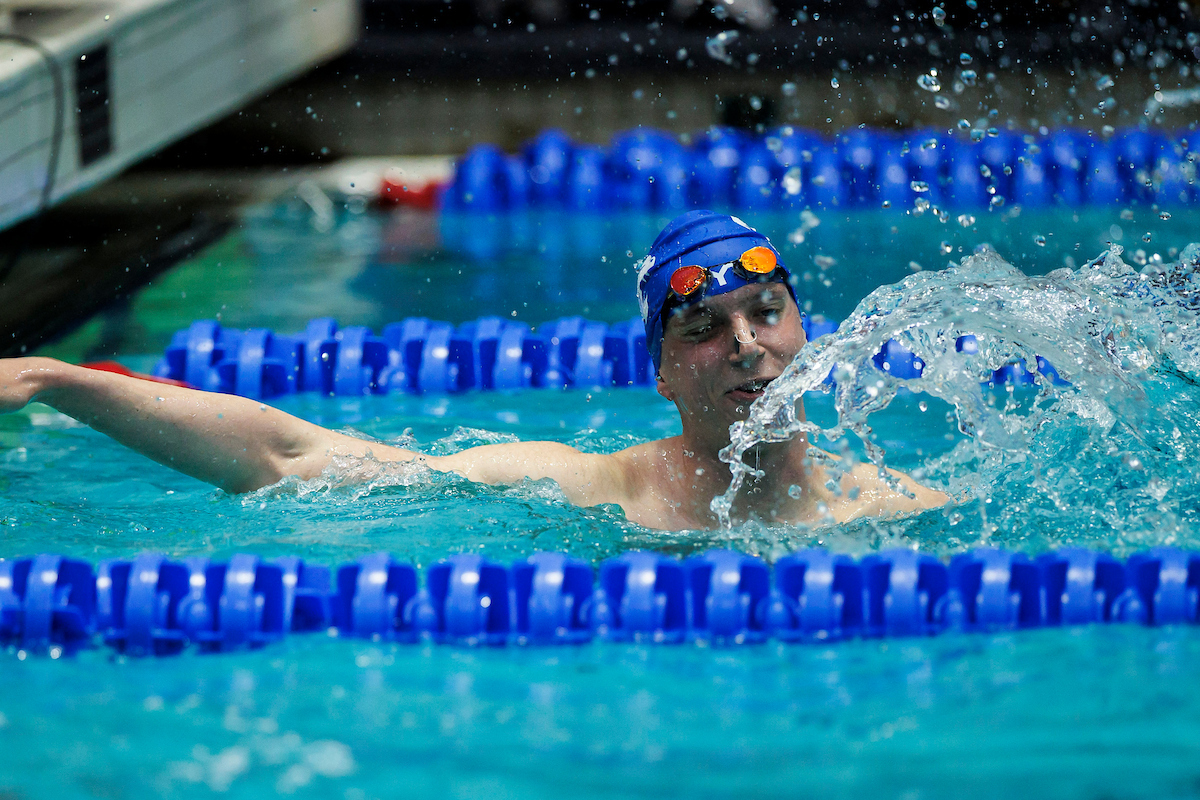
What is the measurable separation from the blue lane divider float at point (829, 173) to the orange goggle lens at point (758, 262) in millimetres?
4371

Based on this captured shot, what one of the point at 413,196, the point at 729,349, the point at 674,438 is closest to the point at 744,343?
the point at 729,349

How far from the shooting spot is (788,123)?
28.6 ft

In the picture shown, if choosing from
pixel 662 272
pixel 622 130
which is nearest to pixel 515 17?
pixel 622 130

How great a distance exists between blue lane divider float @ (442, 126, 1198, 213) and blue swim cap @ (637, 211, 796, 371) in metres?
4.24

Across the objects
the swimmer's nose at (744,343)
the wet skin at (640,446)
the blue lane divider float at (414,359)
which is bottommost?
the wet skin at (640,446)

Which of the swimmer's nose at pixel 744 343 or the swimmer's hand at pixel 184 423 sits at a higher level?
the swimmer's nose at pixel 744 343

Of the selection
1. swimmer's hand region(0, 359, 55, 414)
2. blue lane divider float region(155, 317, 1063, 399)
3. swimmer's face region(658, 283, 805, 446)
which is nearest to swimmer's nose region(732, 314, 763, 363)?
swimmer's face region(658, 283, 805, 446)

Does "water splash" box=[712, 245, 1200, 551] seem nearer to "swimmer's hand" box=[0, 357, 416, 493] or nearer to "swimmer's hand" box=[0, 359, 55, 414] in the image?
"swimmer's hand" box=[0, 357, 416, 493]

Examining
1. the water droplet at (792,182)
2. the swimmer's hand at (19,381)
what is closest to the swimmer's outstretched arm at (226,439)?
the swimmer's hand at (19,381)

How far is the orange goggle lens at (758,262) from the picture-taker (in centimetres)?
280

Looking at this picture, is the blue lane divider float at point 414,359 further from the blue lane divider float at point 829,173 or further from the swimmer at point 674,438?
the blue lane divider float at point 829,173

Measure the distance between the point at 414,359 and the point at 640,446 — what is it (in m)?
1.82

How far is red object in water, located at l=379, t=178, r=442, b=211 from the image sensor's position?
7.72 meters

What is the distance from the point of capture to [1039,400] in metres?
3.17
